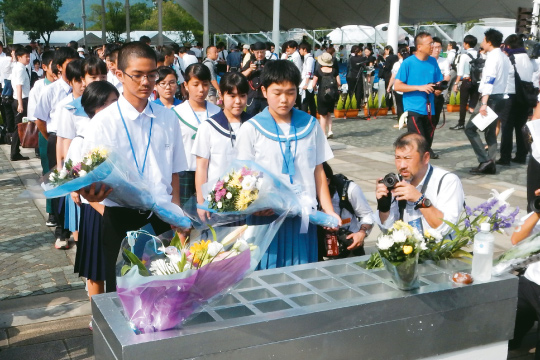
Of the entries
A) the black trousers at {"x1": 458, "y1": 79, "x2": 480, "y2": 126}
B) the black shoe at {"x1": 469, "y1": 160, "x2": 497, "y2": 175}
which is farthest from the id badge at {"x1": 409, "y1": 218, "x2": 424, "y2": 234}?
the black trousers at {"x1": 458, "y1": 79, "x2": 480, "y2": 126}

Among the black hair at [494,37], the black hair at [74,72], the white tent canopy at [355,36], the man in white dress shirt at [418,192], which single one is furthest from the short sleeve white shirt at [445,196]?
the white tent canopy at [355,36]

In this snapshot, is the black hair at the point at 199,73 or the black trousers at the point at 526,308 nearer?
the black trousers at the point at 526,308

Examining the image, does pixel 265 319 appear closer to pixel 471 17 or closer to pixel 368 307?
pixel 368 307

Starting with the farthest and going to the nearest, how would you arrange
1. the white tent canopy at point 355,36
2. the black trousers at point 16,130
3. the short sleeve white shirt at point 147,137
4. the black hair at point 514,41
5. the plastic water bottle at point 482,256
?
1. the white tent canopy at point 355,36
2. the black trousers at point 16,130
3. the black hair at point 514,41
4. the short sleeve white shirt at point 147,137
5. the plastic water bottle at point 482,256

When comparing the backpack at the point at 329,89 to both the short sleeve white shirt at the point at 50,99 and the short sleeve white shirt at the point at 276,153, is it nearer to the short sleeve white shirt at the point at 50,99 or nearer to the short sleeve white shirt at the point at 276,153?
the short sleeve white shirt at the point at 50,99

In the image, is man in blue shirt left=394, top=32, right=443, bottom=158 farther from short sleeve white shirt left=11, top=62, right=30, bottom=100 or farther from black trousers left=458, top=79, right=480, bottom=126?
short sleeve white shirt left=11, top=62, right=30, bottom=100

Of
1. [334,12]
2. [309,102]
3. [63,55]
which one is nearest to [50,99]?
[63,55]

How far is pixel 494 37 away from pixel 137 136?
7.08 m

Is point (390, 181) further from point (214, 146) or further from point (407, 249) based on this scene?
point (214, 146)

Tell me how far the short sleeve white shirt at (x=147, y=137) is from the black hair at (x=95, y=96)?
0.71 metres

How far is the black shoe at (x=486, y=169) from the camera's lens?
354 inches

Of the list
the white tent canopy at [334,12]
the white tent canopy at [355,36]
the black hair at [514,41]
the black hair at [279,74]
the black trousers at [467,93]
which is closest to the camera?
the black hair at [279,74]

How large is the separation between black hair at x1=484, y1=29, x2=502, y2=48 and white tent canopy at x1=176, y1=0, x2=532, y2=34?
3162 cm

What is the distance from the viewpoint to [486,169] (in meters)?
9.01
